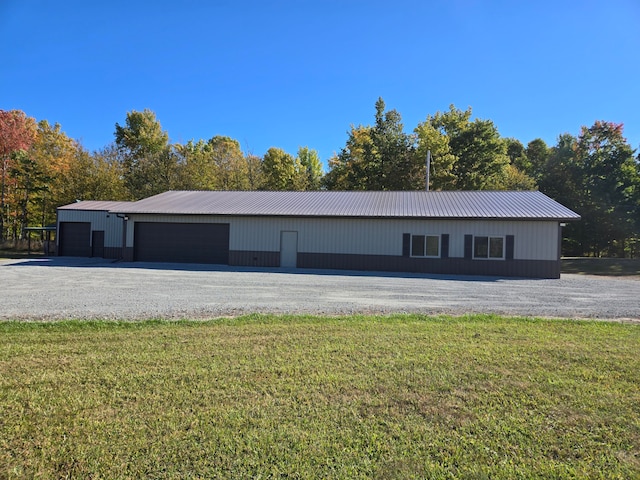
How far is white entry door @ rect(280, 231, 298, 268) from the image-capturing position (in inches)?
794

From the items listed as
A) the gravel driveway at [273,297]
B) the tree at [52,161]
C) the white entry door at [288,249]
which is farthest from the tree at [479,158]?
the tree at [52,161]

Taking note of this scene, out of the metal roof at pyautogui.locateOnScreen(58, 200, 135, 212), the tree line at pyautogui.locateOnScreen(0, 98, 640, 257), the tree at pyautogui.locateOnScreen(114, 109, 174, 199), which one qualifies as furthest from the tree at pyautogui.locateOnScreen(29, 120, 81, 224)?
the metal roof at pyautogui.locateOnScreen(58, 200, 135, 212)

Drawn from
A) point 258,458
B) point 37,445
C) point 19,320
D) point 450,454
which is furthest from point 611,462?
point 19,320

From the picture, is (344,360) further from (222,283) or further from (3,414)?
(222,283)

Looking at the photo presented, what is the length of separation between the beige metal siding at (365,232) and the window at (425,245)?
25 centimetres

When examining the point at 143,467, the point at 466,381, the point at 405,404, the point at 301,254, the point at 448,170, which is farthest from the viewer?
the point at 448,170

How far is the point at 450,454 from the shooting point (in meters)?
2.82

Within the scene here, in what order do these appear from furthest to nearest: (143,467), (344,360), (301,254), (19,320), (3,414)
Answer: (301,254)
(19,320)
(344,360)
(3,414)
(143,467)

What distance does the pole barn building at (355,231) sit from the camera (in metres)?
17.8

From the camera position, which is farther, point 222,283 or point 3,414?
point 222,283

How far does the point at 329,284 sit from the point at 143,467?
34.8ft

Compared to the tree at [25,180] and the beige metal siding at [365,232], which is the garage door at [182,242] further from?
the tree at [25,180]

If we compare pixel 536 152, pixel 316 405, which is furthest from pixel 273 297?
pixel 536 152

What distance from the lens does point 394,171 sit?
34.3m
